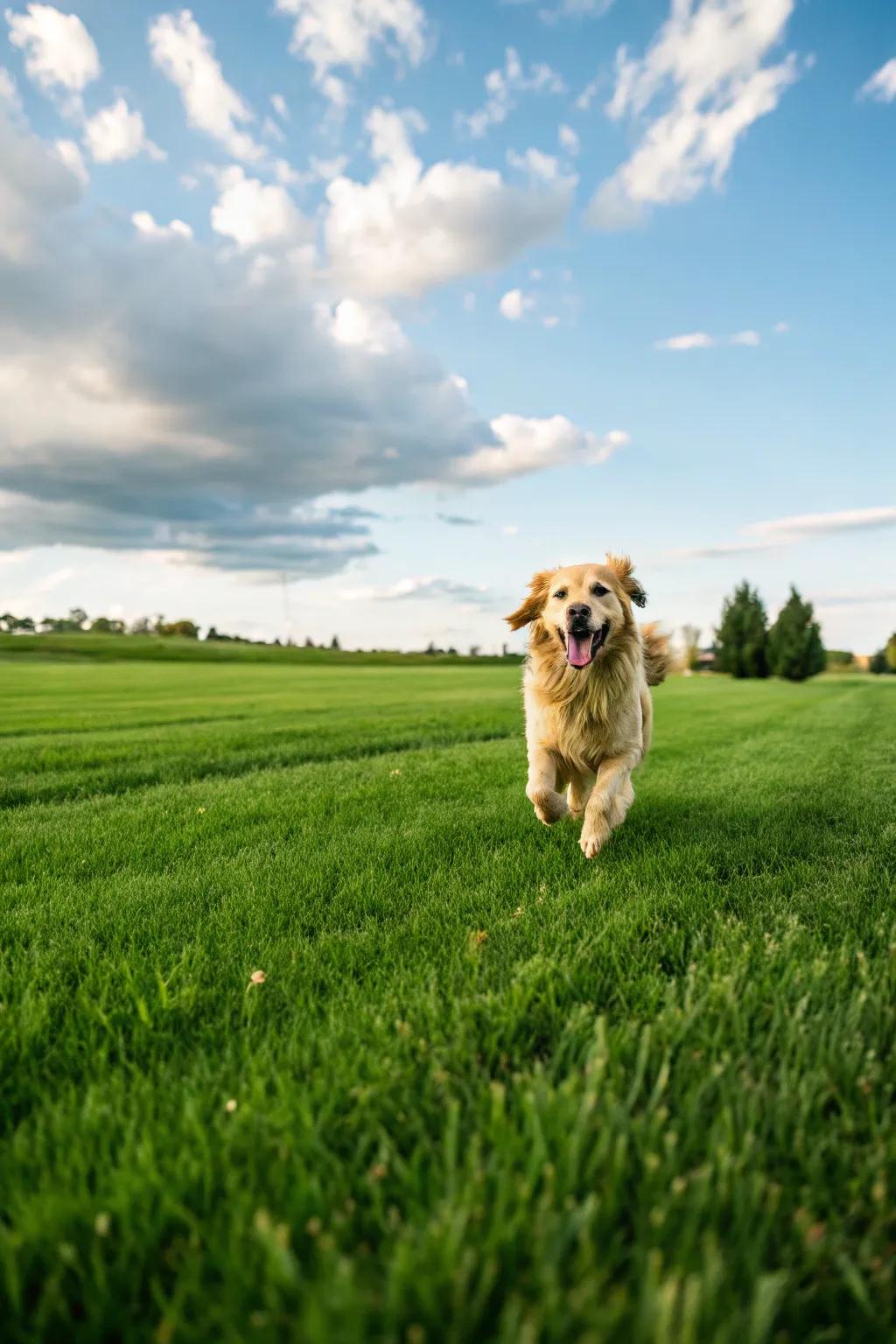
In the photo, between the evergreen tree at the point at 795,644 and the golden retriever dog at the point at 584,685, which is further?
the evergreen tree at the point at 795,644

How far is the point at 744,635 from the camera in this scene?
279 ft

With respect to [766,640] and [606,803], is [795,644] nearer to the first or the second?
[766,640]

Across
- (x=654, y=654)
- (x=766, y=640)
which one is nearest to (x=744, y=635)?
(x=766, y=640)

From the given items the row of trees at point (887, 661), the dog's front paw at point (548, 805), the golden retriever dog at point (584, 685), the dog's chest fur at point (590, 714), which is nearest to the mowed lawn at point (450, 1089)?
the dog's front paw at point (548, 805)

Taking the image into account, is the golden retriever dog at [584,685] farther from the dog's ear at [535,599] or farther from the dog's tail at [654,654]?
the dog's tail at [654,654]

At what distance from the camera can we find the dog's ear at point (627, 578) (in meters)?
6.23

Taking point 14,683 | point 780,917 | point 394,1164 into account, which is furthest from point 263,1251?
point 14,683

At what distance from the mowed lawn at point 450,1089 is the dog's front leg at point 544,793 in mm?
232

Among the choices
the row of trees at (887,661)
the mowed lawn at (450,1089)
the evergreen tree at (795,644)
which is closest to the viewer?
the mowed lawn at (450,1089)

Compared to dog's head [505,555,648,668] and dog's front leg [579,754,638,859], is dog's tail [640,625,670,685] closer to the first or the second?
dog's head [505,555,648,668]

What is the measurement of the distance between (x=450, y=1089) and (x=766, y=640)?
8935 centimetres

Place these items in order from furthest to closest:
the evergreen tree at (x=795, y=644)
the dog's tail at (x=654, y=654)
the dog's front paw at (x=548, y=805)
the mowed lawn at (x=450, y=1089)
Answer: the evergreen tree at (x=795, y=644), the dog's tail at (x=654, y=654), the dog's front paw at (x=548, y=805), the mowed lawn at (x=450, y=1089)

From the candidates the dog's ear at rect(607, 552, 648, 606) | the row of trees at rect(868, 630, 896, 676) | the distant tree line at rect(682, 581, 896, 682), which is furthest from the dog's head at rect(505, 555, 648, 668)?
the row of trees at rect(868, 630, 896, 676)

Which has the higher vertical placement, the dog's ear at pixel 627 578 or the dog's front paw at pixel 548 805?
the dog's ear at pixel 627 578
